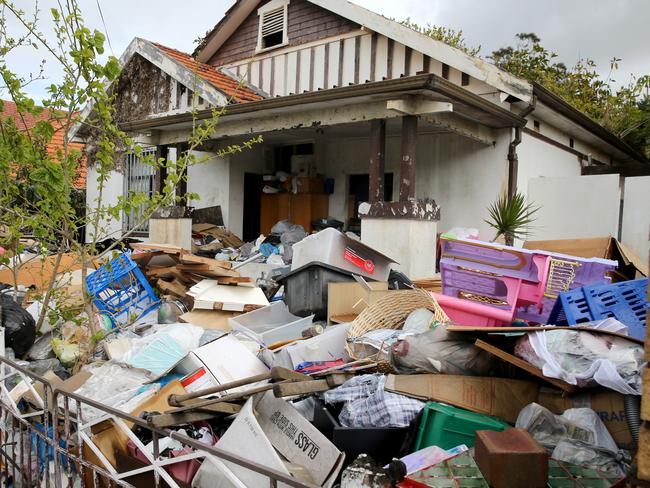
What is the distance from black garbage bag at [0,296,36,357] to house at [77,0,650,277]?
125 inches

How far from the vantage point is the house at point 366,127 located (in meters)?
6.59

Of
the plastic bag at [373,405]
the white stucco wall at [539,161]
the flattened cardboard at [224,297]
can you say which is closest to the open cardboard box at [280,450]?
the plastic bag at [373,405]

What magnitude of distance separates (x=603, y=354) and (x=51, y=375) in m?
3.59

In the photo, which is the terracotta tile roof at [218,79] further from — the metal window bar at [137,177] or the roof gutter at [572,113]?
the roof gutter at [572,113]

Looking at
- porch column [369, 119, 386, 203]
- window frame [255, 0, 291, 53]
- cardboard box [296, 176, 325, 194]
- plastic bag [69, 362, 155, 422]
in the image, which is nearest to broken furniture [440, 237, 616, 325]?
plastic bag [69, 362, 155, 422]

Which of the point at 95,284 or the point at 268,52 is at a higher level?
the point at 268,52

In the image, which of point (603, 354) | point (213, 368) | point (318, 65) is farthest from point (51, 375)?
point (318, 65)

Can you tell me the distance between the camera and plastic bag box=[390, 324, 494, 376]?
3010 mm

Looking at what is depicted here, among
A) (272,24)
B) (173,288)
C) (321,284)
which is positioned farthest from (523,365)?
(272,24)

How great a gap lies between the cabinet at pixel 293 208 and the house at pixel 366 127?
3cm

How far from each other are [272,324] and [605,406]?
131 inches

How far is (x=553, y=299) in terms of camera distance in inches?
146

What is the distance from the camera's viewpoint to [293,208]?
34.8 ft

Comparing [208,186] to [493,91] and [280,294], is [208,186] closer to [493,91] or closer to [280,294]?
[280,294]
